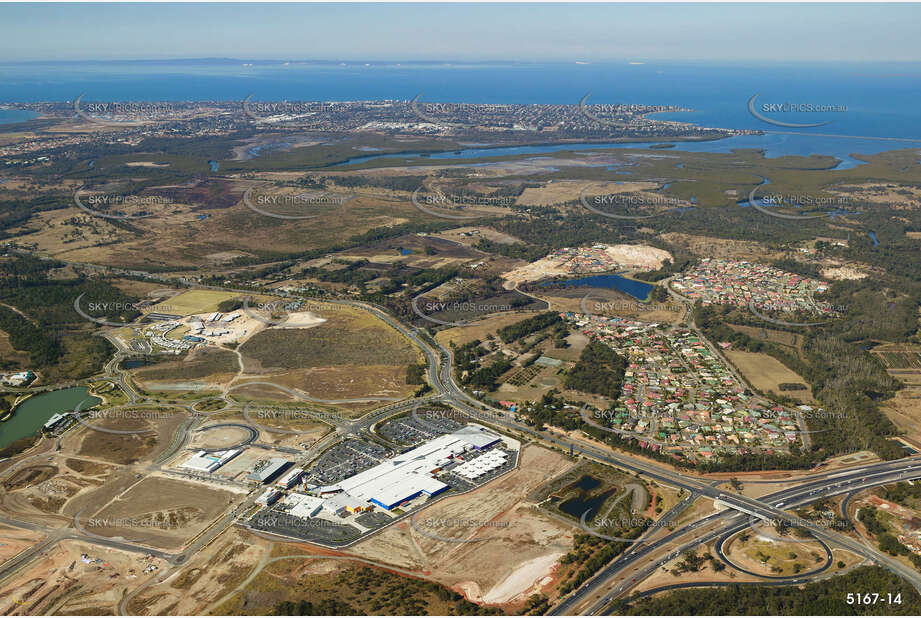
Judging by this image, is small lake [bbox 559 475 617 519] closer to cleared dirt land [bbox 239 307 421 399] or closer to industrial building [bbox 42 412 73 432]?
cleared dirt land [bbox 239 307 421 399]

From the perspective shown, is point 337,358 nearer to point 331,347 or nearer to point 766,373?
point 331,347

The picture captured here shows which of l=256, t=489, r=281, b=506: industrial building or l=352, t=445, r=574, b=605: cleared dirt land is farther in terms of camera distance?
l=256, t=489, r=281, b=506: industrial building

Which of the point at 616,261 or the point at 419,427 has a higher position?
the point at 616,261

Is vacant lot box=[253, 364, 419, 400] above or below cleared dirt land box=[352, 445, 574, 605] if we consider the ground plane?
above

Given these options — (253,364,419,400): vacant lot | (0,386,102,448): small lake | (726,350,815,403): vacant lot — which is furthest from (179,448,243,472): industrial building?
(726,350,815,403): vacant lot

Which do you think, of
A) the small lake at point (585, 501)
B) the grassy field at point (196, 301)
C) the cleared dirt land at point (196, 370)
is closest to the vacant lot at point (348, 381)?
the cleared dirt land at point (196, 370)

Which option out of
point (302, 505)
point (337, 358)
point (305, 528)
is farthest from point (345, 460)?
point (337, 358)

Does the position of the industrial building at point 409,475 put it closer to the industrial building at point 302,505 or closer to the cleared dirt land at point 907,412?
the industrial building at point 302,505

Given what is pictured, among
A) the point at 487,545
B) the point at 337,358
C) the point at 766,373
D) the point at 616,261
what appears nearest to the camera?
the point at 487,545
